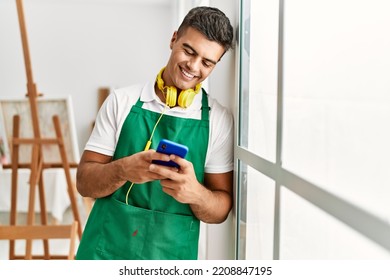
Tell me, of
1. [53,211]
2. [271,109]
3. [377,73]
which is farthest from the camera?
[53,211]

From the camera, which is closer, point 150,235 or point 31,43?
point 150,235

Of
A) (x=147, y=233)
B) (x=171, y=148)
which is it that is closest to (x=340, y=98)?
(x=171, y=148)

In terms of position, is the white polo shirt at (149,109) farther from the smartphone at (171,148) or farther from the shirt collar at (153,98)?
the smartphone at (171,148)

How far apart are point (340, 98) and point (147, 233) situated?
1.65 feet

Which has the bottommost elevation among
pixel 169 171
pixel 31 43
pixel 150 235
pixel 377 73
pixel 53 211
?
pixel 53 211

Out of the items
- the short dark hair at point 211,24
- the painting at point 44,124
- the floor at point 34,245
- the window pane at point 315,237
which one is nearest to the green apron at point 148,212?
the short dark hair at point 211,24

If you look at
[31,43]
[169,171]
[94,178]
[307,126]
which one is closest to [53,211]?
[31,43]

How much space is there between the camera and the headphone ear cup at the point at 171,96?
0.78 meters

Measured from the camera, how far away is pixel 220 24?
0.74m

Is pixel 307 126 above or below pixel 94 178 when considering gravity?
above

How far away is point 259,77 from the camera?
27.9 inches

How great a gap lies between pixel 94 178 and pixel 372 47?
0.56 meters

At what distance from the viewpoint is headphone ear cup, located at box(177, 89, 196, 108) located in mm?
775

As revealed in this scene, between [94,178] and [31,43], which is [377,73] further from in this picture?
[31,43]
